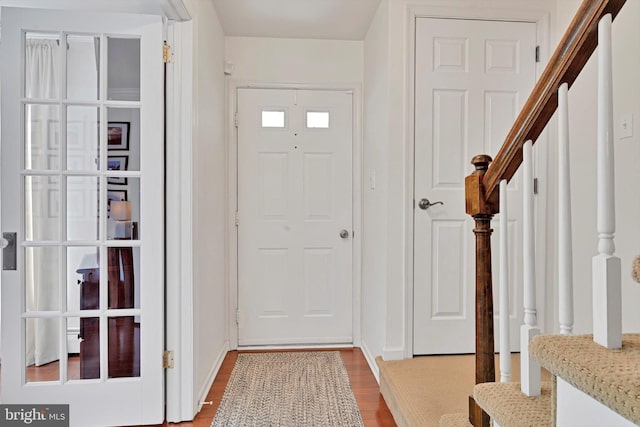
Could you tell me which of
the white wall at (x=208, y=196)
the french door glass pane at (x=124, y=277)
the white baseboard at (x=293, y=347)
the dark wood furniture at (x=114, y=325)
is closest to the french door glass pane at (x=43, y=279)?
the dark wood furniture at (x=114, y=325)

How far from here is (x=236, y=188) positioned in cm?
284

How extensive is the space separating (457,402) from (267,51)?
8.66ft

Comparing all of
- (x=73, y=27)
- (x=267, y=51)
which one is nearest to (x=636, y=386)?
(x=73, y=27)

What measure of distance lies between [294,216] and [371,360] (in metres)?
1.19

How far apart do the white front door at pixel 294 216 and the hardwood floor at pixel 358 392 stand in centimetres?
26

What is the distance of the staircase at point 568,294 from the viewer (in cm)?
69

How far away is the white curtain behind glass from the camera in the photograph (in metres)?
1.77

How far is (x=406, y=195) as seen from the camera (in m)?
2.20

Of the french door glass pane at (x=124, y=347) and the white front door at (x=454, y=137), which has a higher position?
the white front door at (x=454, y=137)

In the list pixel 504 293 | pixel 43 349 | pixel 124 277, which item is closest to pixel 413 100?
pixel 504 293

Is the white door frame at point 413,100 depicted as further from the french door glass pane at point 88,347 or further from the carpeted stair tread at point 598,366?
the french door glass pane at point 88,347

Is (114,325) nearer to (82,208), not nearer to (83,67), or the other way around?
(82,208)

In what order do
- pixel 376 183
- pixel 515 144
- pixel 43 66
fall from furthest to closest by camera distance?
pixel 376 183
pixel 43 66
pixel 515 144

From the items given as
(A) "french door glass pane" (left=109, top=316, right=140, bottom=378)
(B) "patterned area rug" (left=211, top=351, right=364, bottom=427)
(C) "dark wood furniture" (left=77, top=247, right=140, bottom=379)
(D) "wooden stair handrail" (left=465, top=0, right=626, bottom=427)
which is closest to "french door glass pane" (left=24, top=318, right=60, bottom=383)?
(C) "dark wood furniture" (left=77, top=247, right=140, bottom=379)
